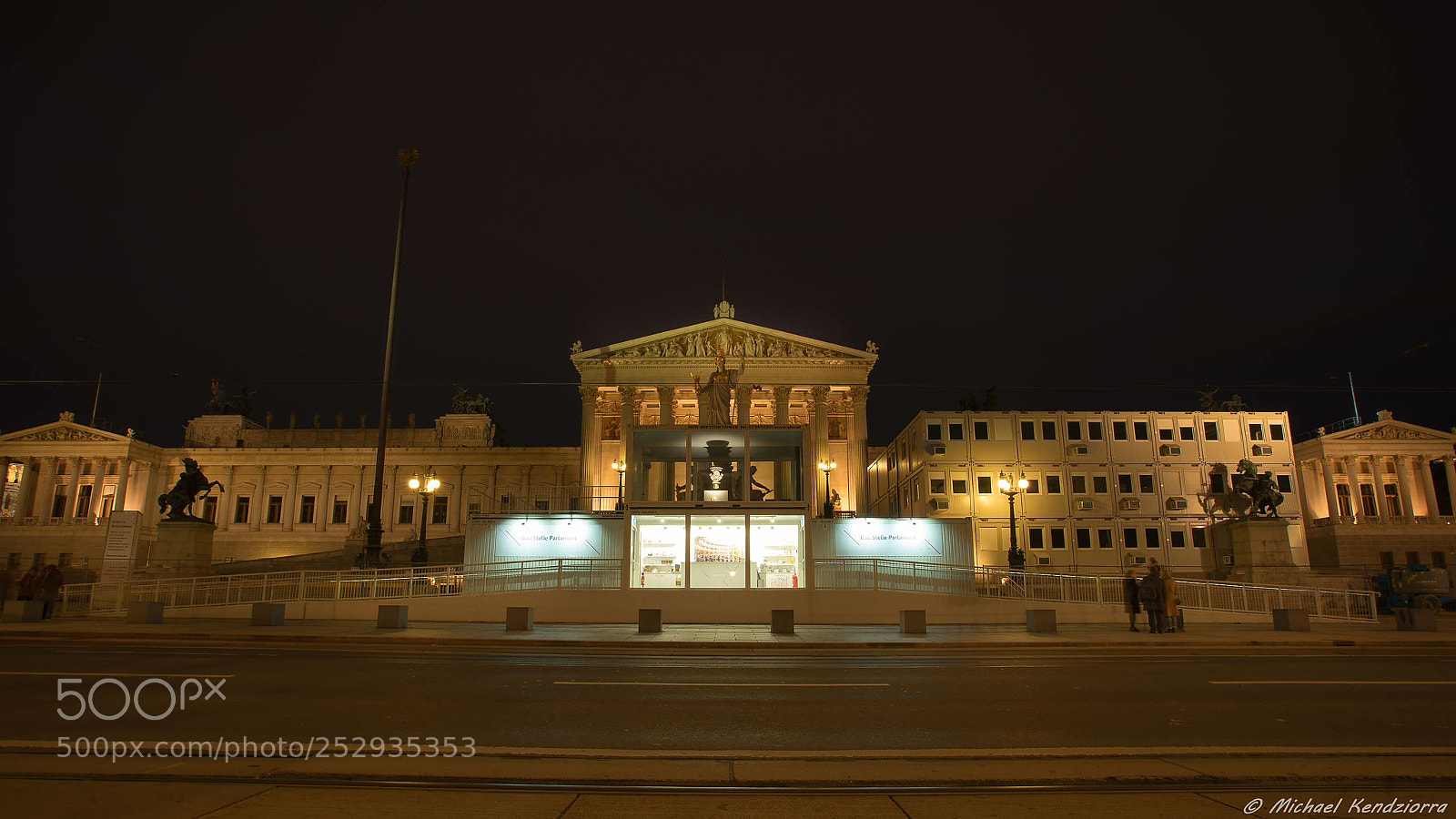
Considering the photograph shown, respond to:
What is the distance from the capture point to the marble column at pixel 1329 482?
200ft

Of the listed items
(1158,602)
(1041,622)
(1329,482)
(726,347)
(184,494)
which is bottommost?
(1041,622)

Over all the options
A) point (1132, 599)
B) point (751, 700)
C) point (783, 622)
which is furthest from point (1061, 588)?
point (751, 700)

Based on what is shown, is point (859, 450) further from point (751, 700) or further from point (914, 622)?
point (751, 700)

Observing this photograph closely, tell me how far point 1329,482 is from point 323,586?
69.6 metres

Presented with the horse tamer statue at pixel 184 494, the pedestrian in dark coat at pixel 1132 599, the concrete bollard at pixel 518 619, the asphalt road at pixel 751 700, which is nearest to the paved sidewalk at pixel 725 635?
the concrete bollard at pixel 518 619

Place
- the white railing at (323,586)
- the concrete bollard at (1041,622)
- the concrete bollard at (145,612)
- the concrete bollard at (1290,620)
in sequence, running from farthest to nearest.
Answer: the white railing at (323,586) < the concrete bollard at (145,612) < the concrete bollard at (1041,622) < the concrete bollard at (1290,620)

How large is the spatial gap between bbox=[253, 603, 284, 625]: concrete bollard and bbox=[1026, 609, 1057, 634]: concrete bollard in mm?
20914

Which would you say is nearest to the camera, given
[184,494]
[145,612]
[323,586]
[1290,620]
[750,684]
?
[750,684]

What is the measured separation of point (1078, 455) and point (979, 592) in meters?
24.4

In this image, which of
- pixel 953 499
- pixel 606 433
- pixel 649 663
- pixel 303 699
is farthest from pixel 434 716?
pixel 606 433

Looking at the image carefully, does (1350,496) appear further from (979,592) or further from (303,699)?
(303,699)

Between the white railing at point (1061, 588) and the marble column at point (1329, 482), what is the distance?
41.8m

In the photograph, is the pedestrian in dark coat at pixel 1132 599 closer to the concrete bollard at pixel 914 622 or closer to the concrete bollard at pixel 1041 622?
the concrete bollard at pixel 1041 622

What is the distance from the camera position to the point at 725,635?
2119cm
